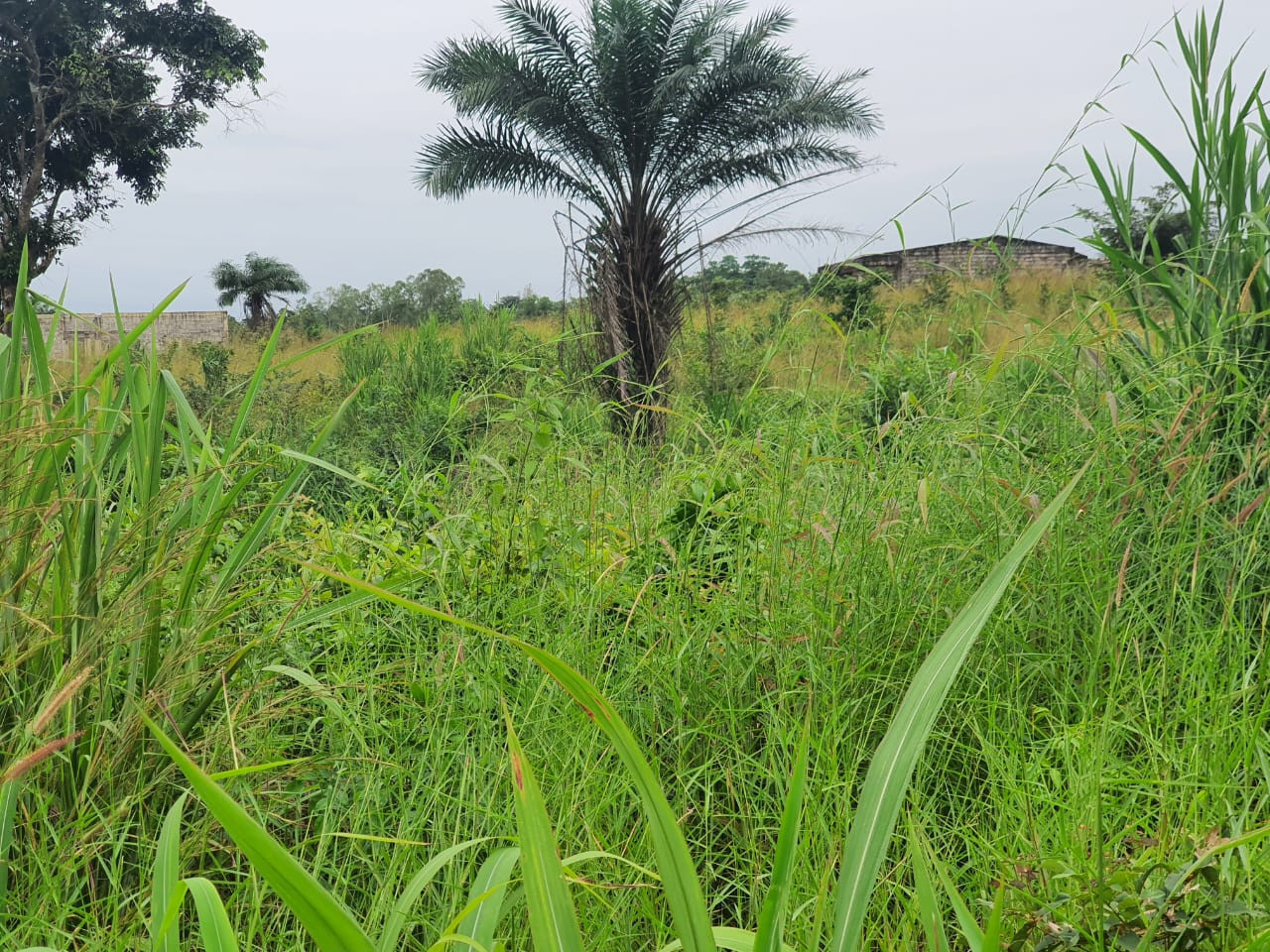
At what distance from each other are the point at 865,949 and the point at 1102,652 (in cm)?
81

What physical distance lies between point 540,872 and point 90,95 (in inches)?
915

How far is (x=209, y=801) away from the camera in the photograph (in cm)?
58

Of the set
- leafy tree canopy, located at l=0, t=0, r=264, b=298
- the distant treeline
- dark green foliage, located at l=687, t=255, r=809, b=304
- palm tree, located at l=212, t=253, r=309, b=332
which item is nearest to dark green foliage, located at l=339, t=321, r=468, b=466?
the distant treeline

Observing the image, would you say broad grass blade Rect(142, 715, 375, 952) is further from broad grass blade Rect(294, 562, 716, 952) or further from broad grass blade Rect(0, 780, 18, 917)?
broad grass blade Rect(0, 780, 18, 917)

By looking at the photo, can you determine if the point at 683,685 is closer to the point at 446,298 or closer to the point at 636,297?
the point at 636,297

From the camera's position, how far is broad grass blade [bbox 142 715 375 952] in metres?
0.58

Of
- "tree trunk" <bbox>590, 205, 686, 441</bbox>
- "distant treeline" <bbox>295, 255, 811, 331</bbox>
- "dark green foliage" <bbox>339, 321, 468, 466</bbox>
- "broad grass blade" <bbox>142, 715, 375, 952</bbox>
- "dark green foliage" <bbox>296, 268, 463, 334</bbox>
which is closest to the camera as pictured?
"broad grass blade" <bbox>142, 715, 375, 952</bbox>

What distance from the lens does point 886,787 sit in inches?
29.6

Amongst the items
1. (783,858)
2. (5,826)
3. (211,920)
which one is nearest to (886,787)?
(783,858)

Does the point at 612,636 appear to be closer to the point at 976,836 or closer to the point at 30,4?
the point at 976,836

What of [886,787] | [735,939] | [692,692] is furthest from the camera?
A: [692,692]

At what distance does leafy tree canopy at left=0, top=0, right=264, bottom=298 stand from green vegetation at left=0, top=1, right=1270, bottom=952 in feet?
69.5

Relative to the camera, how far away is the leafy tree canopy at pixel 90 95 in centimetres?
1900

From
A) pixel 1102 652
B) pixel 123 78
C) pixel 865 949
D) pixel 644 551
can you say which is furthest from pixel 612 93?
pixel 123 78
